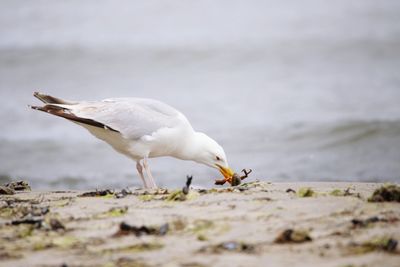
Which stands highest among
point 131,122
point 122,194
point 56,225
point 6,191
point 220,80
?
point 220,80

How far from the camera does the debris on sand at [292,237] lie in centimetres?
441

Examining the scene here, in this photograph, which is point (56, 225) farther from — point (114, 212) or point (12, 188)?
point (12, 188)

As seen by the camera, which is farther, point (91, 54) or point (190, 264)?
point (91, 54)

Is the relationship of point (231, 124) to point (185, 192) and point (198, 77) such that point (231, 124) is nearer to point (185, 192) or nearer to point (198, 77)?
point (198, 77)

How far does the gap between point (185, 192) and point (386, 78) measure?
11372mm

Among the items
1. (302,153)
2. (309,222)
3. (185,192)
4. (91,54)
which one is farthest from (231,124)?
(309,222)

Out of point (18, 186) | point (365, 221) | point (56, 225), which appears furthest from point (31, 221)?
point (365, 221)

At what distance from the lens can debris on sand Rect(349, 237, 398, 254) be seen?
4.19 metres

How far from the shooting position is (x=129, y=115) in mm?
7582

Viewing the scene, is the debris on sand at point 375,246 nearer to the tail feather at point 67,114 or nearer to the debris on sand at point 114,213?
the debris on sand at point 114,213

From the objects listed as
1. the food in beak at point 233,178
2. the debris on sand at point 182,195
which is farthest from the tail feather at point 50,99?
the debris on sand at point 182,195

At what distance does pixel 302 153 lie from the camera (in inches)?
482

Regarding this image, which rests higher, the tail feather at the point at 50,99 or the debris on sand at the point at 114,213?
the tail feather at the point at 50,99

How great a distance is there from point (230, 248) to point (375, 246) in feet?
2.58
